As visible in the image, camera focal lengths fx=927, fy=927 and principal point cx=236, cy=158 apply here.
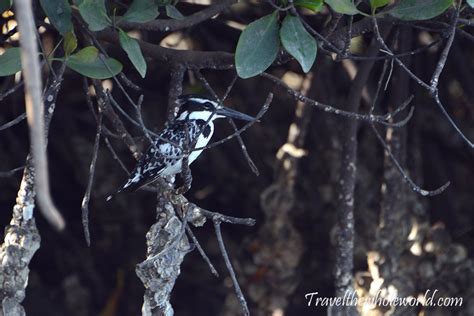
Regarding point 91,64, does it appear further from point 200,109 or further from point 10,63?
point 200,109

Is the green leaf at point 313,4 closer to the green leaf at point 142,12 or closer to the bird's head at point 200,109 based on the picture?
the green leaf at point 142,12

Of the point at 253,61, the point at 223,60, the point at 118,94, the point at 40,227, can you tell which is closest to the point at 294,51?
the point at 253,61

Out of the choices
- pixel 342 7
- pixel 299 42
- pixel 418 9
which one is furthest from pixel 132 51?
pixel 418 9

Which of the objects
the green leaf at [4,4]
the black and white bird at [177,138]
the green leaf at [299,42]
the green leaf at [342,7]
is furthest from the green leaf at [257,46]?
the black and white bird at [177,138]

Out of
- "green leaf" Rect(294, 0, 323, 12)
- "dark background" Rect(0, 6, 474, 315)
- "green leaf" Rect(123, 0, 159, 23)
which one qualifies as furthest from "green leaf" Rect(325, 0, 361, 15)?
"dark background" Rect(0, 6, 474, 315)

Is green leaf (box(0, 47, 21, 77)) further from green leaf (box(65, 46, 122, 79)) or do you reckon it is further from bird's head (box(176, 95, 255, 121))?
bird's head (box(176, 95, 255, 121))
